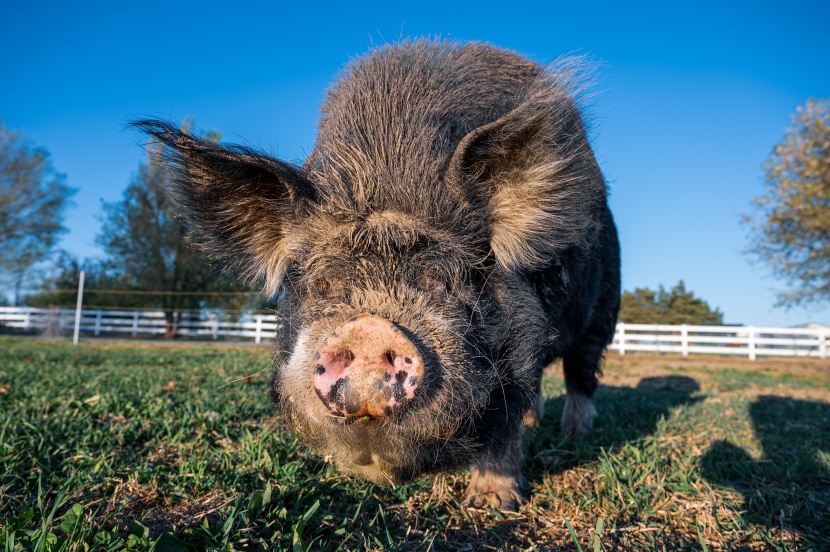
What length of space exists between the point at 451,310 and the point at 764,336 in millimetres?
21727

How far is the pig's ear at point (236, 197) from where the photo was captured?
244 centimetres

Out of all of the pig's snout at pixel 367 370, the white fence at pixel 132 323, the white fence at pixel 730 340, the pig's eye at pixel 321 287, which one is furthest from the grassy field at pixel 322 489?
the white fence at pixel 132 323

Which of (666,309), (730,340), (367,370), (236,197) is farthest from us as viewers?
(666,309)

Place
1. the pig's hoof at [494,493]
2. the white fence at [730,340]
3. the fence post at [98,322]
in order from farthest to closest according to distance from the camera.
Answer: the fence post at [98,322] → the white fence at [730,340] → the pig's hoof at [494,493]

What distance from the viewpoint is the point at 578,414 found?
4770mm

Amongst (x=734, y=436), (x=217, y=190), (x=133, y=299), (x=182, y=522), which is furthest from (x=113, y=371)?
(x=133, y=299)

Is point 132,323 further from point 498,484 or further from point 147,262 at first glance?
point 498,484

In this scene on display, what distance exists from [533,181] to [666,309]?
80.0 feet

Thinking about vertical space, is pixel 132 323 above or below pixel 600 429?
below

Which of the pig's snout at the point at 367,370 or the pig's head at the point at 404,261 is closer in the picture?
the pig's snout at the point at 367,370

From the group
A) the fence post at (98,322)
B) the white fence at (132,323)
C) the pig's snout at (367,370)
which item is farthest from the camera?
the fence post at (98,322)

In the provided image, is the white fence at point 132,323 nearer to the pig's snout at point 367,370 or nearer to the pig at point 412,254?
the pig at point 412,254

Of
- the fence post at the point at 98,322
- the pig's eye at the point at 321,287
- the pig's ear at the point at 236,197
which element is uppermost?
the pig's ear at the point at 236,197

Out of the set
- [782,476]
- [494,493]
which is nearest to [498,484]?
[494,493]
